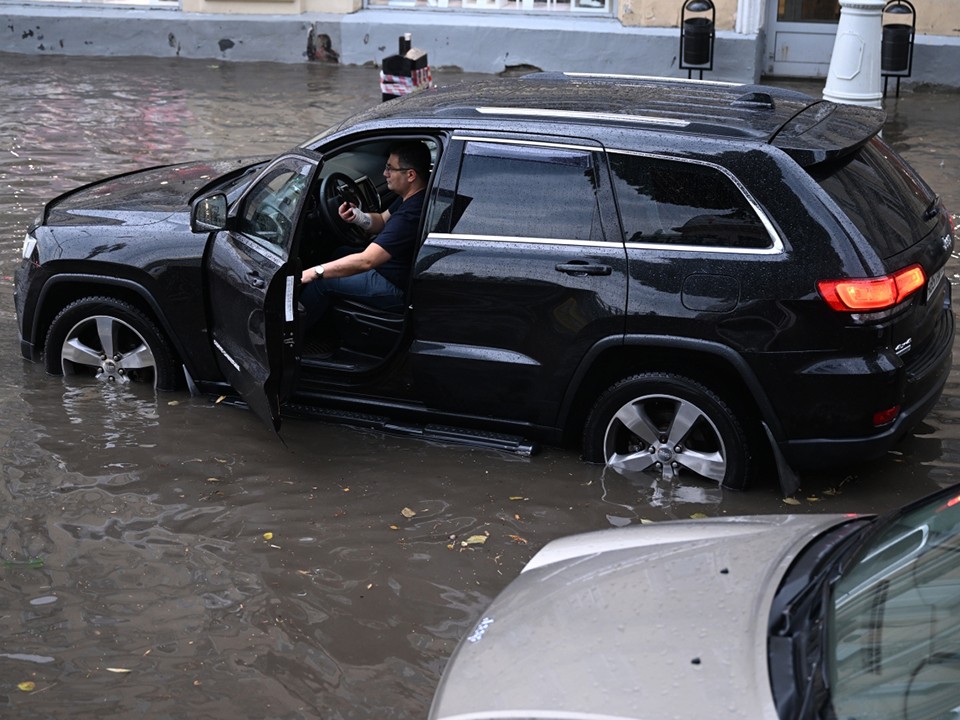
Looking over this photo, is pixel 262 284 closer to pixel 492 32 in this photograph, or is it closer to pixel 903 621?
pixel 903 621

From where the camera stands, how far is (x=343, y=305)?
608cm

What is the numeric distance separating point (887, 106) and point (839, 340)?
10410mm

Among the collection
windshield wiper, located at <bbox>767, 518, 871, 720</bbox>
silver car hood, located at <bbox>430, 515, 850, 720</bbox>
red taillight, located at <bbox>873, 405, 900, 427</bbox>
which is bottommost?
red taillight, located at <bbox>873, 405, 900, 427</bbox>

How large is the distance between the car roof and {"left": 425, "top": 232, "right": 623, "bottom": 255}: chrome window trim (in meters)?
0.53

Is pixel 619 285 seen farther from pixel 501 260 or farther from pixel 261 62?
pixel 261 62

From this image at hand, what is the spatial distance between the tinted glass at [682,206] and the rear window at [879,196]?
351 mm

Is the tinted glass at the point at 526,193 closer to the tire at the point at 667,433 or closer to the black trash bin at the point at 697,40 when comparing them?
the tire at the point at 667,433

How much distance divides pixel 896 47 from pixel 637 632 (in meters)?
13.1

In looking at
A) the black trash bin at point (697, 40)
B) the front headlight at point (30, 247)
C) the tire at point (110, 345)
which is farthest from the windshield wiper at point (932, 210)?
the black trash bin at point (697, 40)

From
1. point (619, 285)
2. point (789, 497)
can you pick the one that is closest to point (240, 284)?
point (619, 285)

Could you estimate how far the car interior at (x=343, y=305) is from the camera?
19.5 feet

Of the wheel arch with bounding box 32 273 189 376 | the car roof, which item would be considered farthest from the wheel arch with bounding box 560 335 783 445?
the wheel arch with bounding box 32 273 189 376

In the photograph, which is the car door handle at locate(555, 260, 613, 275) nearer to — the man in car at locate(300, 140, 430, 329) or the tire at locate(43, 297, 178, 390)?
the man in car at locate(300, 140, 430, 329)

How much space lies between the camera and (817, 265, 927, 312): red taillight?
4.84 m
